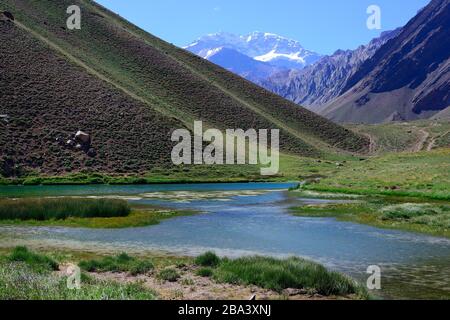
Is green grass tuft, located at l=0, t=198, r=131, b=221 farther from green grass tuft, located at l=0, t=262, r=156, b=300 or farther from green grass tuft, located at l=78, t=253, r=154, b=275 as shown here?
green grass tuft, located at l=0, t=262, r=156, b=300

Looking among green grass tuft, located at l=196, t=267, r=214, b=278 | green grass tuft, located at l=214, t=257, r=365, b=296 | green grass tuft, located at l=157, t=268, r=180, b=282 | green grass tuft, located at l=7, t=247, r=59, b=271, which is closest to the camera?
green grass tuft, located at l=214, t=257, r=365, b=296

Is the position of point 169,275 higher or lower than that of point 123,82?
lower

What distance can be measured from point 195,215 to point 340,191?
33.6 metres

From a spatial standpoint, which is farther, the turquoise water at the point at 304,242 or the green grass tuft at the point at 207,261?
the green grass tuft at the point at 207,261


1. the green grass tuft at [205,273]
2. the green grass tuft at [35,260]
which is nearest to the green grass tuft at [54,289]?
the green grass tuft at [35,260]

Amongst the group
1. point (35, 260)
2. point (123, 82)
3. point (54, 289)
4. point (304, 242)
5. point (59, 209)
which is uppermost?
point (123, 82)

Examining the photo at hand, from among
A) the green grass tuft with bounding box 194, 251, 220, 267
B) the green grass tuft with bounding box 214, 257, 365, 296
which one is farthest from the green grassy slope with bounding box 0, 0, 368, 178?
the green grass tuft with bounding box 214, 257, 365, 296

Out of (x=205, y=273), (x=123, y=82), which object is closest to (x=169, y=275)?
(x=205, y=273)

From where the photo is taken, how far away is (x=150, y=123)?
135500mm

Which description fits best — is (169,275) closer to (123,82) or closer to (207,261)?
(207,261)

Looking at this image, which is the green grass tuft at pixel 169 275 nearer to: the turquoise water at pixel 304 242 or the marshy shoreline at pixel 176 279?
the marshy shoreline at pixel 176 279

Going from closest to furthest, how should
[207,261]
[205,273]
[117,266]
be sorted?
[205,273]
[117,266]
[207,261]

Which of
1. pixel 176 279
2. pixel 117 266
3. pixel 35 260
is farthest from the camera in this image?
pixel 117 266

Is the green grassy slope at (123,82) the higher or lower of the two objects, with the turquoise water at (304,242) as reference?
higher
